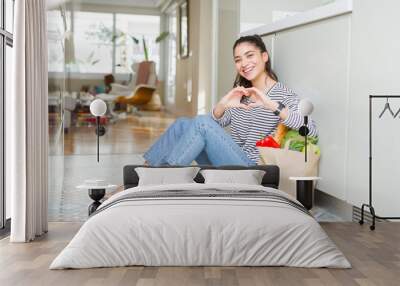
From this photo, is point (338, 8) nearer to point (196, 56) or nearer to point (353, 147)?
point (353, 147)

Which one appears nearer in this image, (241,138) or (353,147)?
(353,147)

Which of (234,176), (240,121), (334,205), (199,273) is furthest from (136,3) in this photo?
(199,273)

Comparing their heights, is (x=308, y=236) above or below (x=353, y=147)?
below

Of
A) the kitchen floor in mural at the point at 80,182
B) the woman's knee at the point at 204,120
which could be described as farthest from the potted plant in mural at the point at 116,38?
the woman's knee at the point at 204,120

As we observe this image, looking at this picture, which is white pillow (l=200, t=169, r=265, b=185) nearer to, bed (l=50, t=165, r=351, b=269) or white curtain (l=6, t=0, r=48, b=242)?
bed (l=50, t=165, r=351, b=269)

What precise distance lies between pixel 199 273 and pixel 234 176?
1443 mm

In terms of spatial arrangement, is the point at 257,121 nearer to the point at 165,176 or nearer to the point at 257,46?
the point at 257,46

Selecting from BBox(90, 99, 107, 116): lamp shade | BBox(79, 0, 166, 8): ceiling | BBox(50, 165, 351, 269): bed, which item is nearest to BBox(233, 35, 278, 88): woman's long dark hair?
BBox(90, 99, 107, 116): lamp shade

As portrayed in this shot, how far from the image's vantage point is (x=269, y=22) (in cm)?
644

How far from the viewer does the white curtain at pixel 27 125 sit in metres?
4.16

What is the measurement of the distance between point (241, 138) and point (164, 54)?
711cm

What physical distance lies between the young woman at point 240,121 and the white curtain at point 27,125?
1.52 metres

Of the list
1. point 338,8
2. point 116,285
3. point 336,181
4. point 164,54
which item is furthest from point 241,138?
point 164,54

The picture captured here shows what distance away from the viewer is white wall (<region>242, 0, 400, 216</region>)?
15.3 ft
